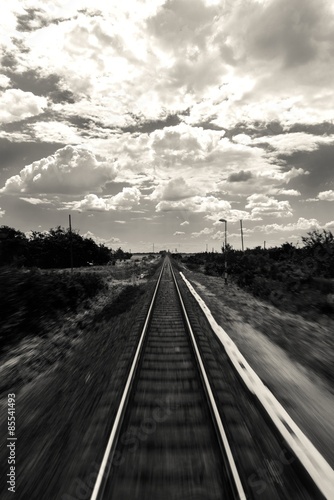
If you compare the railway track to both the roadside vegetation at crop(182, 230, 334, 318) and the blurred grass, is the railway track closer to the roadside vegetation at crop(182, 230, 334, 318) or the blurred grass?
the blurred grass

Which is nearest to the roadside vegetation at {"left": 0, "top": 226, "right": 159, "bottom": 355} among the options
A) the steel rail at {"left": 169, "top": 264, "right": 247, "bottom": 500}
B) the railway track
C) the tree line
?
the railway track

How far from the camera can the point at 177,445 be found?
3.98 meters

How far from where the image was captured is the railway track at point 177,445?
3248 millimetres

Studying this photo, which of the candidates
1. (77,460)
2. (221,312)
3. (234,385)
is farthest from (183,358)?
(221,312)

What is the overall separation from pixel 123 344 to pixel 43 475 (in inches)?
203

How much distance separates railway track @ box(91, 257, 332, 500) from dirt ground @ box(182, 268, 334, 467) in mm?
883

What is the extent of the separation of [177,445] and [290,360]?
470cm

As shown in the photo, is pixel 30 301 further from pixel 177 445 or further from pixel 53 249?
pixel 53 249

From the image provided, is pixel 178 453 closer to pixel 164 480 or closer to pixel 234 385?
pixel 164 480

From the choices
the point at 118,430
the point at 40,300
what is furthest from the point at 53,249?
the point at 118,430

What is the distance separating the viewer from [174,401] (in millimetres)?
5176

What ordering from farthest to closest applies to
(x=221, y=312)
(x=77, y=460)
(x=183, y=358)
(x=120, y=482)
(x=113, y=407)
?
1. (x=221, y=312)
2. (x=183, y=358)
3. (x=113, y=407)
4. (x=77, y=460)
5. (x=120, y=482)

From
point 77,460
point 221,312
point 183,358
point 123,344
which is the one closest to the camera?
point 77,460

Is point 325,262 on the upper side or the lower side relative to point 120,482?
upper
